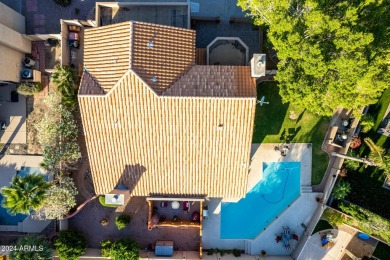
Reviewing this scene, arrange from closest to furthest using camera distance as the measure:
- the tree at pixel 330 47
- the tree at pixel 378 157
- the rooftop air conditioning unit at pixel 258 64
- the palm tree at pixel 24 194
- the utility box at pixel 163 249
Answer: the tree at pixel 330 47 → the palm tree at pixel 24 194 → the rooftop air conditioning unit at pixel 258 64 → the tree at pixel 378 157 → the utility box at pixel 163 249

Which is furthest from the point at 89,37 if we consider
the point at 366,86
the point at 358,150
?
the point at 358,150

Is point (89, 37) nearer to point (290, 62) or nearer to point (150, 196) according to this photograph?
point (150, 196)

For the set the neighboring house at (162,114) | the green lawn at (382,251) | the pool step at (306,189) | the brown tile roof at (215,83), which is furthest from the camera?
the pool step at (306,189)

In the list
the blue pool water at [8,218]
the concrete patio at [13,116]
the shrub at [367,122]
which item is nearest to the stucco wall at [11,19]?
the concrete patio at [13,116]

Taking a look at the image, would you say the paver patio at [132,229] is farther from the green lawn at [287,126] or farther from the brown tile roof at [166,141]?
the green lawn at [287,126]

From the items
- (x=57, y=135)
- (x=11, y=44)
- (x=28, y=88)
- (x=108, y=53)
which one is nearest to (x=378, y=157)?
(x=108, y=53)

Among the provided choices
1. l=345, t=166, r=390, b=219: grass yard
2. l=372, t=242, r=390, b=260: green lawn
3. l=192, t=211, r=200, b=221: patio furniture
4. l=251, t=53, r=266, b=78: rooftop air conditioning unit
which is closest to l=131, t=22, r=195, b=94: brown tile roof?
l=251, t=53, r=266, b=78: rooftop air conditioning unit
